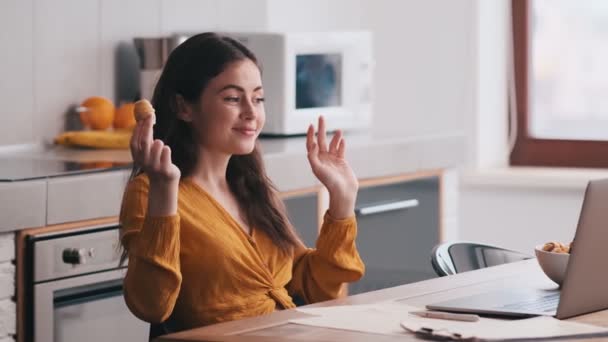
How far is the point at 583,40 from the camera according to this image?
4.59 m

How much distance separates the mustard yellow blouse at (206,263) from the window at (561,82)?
2647mm

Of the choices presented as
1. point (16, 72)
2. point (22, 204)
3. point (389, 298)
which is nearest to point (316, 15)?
point (16, 72)

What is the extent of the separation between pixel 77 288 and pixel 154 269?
A: 802 mm

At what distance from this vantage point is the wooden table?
5.31 feet

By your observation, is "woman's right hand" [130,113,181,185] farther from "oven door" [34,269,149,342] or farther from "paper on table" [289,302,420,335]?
"oven door" [34,269,149,342]

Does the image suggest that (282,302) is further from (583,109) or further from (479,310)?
(583,109)

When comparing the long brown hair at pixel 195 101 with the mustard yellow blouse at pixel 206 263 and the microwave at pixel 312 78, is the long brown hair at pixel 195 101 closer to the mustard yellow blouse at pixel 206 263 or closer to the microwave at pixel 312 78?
Answer: the mustard yellow blouse at pixel 206 263

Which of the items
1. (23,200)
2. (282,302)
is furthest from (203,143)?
(23,200)

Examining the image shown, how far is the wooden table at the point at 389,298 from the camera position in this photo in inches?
63.7

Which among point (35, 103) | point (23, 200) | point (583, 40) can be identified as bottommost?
point (23, 200)

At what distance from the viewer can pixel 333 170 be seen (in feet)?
6.95

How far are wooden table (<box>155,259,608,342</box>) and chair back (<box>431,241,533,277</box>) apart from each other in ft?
0.52

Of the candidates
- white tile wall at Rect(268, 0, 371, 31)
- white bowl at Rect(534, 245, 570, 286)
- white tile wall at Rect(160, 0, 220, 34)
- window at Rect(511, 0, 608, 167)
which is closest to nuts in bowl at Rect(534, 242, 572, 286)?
white bowl at Rect(534, 245, 570, 286)

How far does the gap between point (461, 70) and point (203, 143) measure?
102 inches
